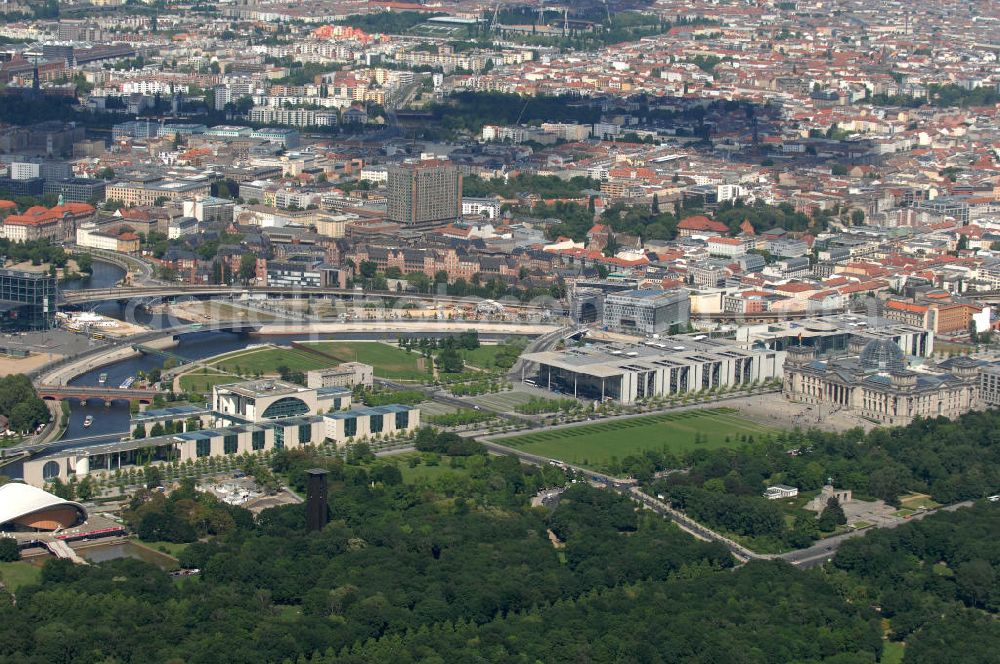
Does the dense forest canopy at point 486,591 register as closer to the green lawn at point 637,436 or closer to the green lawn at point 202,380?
the green lawn at point 637,436

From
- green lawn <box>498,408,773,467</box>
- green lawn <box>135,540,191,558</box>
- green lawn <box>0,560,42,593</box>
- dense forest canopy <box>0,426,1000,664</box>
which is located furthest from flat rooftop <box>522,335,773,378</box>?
green lawn <box>0,560,42,593</box>

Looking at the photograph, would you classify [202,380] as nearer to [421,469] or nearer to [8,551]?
[421,469]

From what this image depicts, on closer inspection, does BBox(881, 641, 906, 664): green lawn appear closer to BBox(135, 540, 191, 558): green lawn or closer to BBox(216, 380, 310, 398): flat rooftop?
BBox(135, 540, 191, 558): green lawn

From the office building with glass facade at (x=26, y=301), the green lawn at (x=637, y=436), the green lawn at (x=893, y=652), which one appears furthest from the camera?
the office building with glass facade at (x=26, y=301)

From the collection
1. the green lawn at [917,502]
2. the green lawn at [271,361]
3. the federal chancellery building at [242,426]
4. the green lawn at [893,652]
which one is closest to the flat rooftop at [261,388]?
the federal chancellery building at [242,426]

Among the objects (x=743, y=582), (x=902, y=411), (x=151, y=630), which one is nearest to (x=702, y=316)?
(x=902, y=411)

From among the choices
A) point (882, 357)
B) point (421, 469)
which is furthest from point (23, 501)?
point (882, 357)
